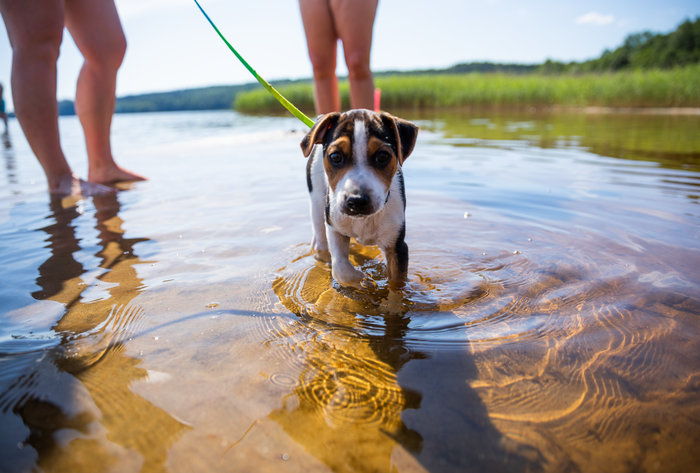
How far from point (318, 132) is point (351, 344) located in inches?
56.8

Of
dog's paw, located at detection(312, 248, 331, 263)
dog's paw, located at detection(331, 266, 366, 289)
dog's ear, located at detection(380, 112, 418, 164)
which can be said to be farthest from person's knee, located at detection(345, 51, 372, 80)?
dog's paw, located at detection(331, 266, 366, 289)

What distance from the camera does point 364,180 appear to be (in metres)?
2.39

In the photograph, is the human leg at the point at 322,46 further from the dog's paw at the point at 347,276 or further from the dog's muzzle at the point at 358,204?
the dog's muzzle at the point at 358,204

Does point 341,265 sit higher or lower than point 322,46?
lower

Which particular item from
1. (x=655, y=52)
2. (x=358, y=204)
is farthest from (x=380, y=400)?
(x=655, y=52)

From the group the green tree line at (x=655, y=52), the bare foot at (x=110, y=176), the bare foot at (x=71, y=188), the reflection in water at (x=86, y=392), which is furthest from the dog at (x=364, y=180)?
the green tree line at (x=655, y=52)

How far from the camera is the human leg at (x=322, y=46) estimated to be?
455 centimetres

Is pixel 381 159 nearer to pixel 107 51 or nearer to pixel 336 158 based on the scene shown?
pixel 336 158

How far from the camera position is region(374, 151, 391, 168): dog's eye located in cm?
257

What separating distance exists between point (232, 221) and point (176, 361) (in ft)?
7.78

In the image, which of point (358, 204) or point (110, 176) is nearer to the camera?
point (358, 204)

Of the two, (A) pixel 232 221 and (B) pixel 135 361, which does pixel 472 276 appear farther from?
(A) pixel 232 221

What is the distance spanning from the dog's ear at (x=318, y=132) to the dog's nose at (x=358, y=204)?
1.80 feet

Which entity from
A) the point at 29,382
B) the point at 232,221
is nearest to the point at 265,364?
the point at 29,382
